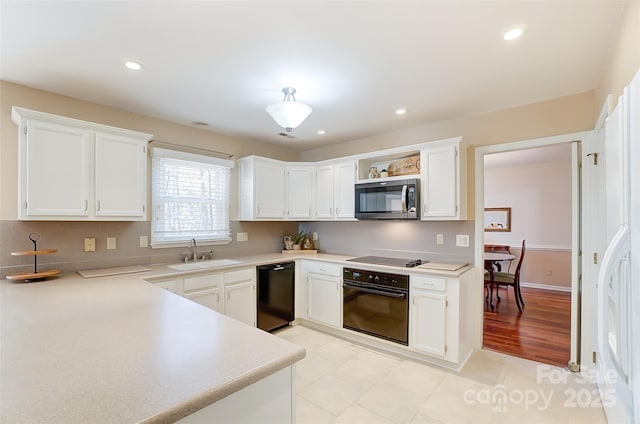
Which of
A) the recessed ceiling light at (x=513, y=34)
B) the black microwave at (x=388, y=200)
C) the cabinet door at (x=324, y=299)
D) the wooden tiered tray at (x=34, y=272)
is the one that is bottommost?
the cabinet door at (x=324, y=299)

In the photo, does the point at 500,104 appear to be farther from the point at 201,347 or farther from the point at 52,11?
the point at 52,11

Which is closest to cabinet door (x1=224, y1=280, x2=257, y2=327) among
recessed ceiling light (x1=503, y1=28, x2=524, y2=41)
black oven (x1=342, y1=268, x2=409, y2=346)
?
black oven (x1=342, y1=268, x2=409, y2=346)

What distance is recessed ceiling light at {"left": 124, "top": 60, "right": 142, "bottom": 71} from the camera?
2.05 m

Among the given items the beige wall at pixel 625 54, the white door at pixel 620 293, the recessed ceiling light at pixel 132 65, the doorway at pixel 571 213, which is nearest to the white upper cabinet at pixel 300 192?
the doorway at pixel 571 213

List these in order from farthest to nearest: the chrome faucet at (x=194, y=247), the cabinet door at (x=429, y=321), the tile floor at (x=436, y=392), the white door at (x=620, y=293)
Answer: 1. the chrome faucet at (x=194, y=247)
2. the cabinet door at (x=429, y=321)
3. the tile floor at (x=436, y=392)
4. the white door at (x=620, y=293)

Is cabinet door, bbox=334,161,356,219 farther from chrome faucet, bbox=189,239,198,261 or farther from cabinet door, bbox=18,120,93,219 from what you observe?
cabinet door, bbox=18,120,93,219

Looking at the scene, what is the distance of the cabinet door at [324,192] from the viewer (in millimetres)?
3912

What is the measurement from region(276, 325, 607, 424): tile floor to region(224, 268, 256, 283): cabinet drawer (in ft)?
3.47

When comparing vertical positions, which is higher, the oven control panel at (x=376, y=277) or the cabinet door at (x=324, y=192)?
the cabinet door at (x=324, y=192)

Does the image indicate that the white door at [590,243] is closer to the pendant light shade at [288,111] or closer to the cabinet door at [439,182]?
the cabinet door at [439,182]

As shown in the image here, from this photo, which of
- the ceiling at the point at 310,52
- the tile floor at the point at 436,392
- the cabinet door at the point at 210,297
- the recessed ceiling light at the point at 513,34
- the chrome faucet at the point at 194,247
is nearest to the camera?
the ceiling at the point at 310,52

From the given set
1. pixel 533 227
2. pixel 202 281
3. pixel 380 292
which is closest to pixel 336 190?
pixel 380 292

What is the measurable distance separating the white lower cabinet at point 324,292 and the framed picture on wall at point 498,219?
4.82 metres

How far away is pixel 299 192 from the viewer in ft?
13.4
